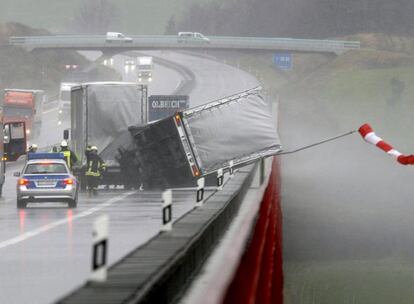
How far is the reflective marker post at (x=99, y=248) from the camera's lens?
23.1 feet

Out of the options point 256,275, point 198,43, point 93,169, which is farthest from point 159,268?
point 198,43

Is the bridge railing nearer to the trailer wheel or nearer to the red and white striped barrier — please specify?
the trailer wheel

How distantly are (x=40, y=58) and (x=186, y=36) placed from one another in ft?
69.1

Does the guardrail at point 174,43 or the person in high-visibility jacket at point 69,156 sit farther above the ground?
the guardrail at point 174,43

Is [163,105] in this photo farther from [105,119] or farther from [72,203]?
[72,203]

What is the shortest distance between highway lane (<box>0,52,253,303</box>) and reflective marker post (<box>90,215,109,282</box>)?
8.34m

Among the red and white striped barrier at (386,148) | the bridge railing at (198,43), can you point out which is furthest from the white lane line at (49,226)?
the bridge railing at (198,43)

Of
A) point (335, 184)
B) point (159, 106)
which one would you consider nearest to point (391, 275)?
point (159, 106)

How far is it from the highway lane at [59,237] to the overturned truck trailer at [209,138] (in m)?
1.04

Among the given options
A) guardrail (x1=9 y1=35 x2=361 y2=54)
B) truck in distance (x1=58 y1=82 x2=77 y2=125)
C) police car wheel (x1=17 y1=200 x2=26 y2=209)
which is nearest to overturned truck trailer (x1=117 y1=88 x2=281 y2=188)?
police car wheel (x1=17 y1=200 x2=26 y2=209)

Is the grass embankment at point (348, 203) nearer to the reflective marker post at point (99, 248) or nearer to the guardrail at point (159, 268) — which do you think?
the guardrail at point (159, 268)

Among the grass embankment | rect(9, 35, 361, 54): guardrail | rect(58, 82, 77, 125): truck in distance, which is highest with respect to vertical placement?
rect(9, 35, 361, 54): guardrail

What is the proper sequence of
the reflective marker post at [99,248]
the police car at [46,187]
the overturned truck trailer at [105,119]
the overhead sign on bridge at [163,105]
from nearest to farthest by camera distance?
the reflective marker post at [99,248] < the police car at [46,187] < the overturned truck trailer at [105,119] < the overhead sign on bridge at [163,105]

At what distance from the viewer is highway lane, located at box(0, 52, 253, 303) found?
17594 mm
